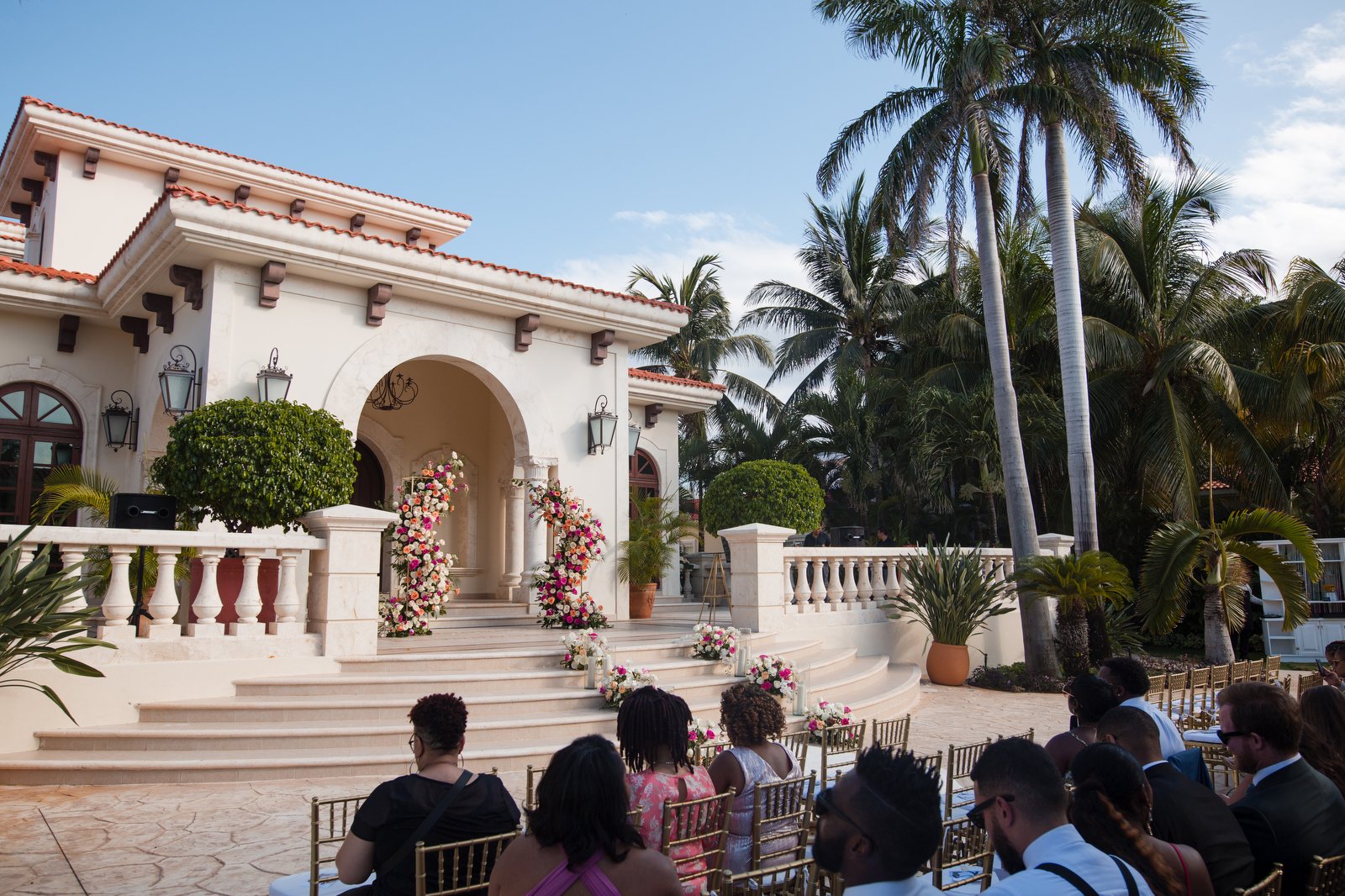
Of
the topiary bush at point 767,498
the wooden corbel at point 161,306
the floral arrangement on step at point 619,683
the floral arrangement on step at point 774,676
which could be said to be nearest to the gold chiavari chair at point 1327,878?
the floral arrangement on step at point 619,683

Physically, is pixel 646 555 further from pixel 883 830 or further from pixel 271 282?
pixel 883 830

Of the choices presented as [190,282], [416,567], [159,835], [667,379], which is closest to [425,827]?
[159,835]

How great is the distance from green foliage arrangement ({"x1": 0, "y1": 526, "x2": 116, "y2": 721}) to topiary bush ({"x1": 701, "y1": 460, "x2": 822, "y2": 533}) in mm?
10226

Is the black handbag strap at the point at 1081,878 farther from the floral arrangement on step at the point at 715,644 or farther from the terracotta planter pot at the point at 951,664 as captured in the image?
the terracotta planter pot at the point at 951,664

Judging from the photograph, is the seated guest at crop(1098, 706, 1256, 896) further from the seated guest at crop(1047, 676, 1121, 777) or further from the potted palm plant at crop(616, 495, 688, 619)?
the potted palm plant at crop(616, 495, 688, 619)

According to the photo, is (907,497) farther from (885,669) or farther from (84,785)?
(84,785)

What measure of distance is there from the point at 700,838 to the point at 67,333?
41.0 feet

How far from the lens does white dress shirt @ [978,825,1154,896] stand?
2178 millimetres

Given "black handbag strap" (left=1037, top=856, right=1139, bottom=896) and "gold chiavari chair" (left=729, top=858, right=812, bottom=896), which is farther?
"gold chiavari chair" (left=729, top=858, right=812, bottom=896)

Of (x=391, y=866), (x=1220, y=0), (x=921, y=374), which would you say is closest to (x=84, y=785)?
(x=391, y=866)

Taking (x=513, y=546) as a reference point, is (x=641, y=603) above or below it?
below

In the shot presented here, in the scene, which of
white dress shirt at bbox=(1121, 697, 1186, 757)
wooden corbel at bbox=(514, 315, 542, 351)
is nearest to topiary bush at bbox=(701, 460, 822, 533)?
wooden corbel at bbox=(514, 315, 542, 351)

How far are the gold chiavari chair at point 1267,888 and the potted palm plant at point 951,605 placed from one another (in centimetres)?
1022

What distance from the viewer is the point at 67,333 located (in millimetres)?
12344
